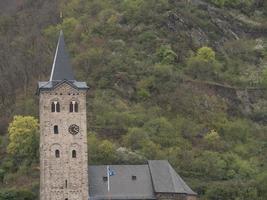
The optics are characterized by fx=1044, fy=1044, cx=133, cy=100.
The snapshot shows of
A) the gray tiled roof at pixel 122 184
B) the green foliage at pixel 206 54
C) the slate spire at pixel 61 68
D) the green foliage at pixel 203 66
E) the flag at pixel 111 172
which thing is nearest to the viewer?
the gray tiled roof at pixel 122 184

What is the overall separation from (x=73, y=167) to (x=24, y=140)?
1674 centimetres

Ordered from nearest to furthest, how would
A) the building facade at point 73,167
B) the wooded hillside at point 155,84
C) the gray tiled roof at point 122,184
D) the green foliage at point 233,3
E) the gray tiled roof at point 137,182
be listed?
1. the building facade at point 73,167
2. the gray tiled roof at point 122,184
3. the gray tiled roof at point 137,182
4. the wooded hillside at point 155,84
5. the green foliage at point 233,3

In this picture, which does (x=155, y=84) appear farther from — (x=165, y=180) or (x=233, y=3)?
(x=165, y=180)

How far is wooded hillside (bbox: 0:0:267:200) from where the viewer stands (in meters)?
102

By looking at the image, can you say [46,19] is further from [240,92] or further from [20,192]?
[20,192]

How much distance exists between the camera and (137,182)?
89.9 metres

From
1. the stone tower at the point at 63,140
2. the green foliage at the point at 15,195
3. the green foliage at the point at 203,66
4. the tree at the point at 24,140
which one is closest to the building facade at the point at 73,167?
the stone tower at the point at 63,140

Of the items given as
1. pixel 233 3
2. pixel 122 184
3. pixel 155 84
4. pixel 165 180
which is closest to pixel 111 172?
pixel 122 184

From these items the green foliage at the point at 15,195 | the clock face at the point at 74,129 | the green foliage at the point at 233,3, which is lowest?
the green foliage at the point at 15,195

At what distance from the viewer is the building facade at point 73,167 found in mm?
87875

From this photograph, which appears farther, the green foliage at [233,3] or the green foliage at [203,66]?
the green foliage at [233,3]

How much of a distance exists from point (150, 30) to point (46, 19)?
18.5 metres

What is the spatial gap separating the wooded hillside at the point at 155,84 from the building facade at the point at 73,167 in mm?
5922

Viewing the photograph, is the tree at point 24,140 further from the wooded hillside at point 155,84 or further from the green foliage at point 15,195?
the green foliage at point 15,195
